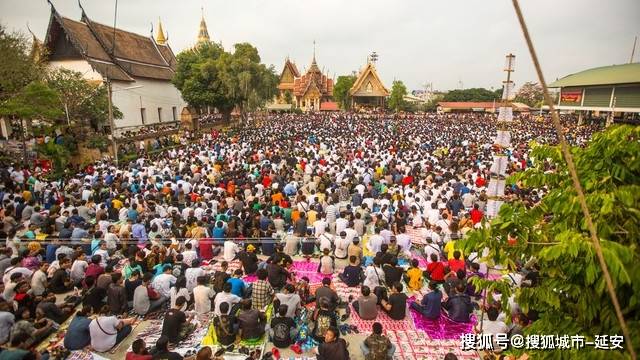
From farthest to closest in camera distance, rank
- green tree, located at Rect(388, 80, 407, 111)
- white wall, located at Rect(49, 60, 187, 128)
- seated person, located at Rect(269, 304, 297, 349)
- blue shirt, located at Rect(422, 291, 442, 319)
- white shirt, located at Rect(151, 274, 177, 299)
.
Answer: green tree, located at Rect(388, 80, 407, 111)
white wall, located at Rect(49, 60, 187, 128)
white shirt, located at Rect(151, 274, 177, 299)
blue shirt, located at Rect(422, 291, 442, 319)
seated person, located at Rect(269, 304, 297, 349)

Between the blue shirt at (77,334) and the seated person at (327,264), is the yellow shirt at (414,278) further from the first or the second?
the blue shirt at (77,334)

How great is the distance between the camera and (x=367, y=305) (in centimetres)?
616

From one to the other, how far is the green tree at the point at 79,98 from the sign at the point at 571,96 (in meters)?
48.5

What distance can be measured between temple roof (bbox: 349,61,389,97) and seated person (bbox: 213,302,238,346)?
51.1 meters

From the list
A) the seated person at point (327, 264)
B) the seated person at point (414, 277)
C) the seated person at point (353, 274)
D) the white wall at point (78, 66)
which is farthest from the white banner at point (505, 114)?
the white wall at point (78, 66)

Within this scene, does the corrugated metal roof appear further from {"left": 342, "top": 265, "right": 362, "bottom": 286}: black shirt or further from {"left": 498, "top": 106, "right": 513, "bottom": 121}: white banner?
{"left": 342, "top": 265, "right": 362, "bottom": 286}: black shirt

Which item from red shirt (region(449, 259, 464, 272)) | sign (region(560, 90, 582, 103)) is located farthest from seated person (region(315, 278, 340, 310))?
sign (region(560, 90, 582, 103))

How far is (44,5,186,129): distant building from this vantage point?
25328mm

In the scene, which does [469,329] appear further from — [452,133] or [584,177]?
[452,133]

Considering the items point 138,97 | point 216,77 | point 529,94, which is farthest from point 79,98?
point 529,94

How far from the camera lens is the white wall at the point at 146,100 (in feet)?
94.0

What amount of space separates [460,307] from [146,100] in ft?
110

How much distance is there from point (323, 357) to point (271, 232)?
457 cm

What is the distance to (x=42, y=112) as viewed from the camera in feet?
54.5
